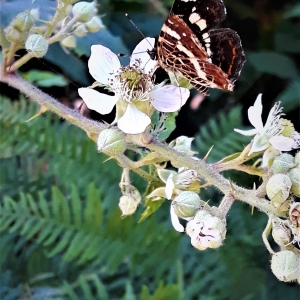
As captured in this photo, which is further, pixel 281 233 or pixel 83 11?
pixel 83 11

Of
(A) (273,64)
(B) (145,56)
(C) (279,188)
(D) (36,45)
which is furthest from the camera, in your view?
(A) (273,64)

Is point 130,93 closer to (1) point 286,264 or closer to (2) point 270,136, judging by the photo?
(2) point 270,136

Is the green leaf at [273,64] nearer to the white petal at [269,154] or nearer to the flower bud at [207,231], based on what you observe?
the white petal at [269,154]

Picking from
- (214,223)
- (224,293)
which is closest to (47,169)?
(224,293)

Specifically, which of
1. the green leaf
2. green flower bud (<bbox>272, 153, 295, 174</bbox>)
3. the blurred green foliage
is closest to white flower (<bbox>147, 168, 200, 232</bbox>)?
green flower bud (<bbox>272, 153, 295, 174</bbox>)

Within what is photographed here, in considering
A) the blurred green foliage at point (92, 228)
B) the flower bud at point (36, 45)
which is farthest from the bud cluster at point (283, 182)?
the blurred green foliage at point (92, 228)

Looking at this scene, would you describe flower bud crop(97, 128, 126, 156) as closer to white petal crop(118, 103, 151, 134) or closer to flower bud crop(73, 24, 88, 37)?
white petal crop(118, 103, 151, 134)

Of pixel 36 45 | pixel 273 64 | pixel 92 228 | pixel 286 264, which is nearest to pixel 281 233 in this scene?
pixel 286 264
